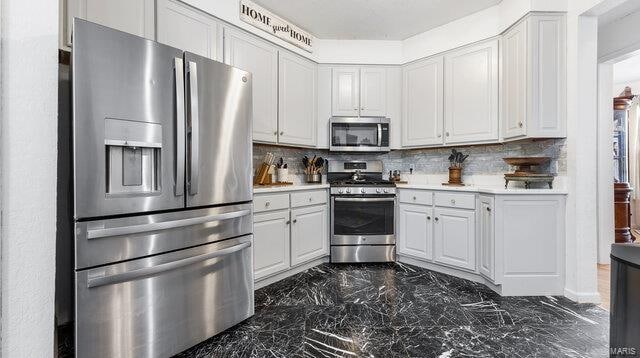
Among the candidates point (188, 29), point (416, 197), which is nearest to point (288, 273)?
point (416, 197)

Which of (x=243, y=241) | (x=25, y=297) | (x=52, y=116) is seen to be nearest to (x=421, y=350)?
(x=243, y=241)

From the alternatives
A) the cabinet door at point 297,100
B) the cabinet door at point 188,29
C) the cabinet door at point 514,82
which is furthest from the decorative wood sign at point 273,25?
the cabinet door at point 514,82

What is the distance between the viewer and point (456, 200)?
3.06m

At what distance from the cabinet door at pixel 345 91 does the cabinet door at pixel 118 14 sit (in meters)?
2.09

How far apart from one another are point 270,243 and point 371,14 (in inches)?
99.0

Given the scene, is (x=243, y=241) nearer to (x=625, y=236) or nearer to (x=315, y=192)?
(x=315, y=192)

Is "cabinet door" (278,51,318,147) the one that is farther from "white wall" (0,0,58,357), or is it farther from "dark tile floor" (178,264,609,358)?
"white wall" (0,0,58,357)

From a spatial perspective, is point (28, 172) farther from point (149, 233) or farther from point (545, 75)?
point (545, 75)

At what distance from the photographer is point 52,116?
2.99 feet

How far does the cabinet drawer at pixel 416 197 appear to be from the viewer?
329 centimetres

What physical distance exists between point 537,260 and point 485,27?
2.26m

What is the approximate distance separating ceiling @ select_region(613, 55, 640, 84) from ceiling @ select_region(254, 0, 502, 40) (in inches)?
110

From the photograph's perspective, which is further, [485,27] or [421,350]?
[485,27]

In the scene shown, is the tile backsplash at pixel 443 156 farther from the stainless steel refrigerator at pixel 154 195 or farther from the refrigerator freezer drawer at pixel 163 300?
the refrigerator freezer drawer at pixel 163 300
